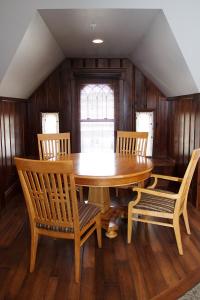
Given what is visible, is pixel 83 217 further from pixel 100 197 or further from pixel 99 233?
pixel 100 197

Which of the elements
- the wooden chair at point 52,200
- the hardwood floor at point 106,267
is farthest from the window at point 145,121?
the wooden chair at point 52,200

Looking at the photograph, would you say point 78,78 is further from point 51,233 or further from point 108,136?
point 51,233

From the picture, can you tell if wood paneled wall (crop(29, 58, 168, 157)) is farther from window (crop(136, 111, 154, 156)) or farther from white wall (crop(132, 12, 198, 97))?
white wall (crop(132, 12, 198, 97))

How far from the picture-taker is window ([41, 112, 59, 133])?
4.41m

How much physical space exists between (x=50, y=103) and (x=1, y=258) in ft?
9.02

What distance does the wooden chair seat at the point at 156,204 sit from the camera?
2.31 metres

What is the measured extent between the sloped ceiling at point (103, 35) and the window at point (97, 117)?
807 millimetres

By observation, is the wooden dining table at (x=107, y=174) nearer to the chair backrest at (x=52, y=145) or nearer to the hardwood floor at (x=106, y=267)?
the hardwood floor at (x=106, y=267)

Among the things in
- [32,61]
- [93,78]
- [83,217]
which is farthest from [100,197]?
[93,78]

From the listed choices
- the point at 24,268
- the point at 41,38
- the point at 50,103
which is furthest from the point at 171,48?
the point at 24,268

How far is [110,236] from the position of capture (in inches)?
102

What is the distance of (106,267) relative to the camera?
2109 millimetres

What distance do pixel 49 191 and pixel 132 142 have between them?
2062 millimetres

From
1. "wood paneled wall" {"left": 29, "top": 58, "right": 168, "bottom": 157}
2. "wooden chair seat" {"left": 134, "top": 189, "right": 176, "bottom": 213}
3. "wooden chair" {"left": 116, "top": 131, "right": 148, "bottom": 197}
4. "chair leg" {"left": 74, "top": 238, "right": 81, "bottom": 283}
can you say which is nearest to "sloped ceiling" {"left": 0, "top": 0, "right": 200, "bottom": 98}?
"wood paneled wall" {"left": 29, "top": 58, "right": 168, "bottom": 157}
